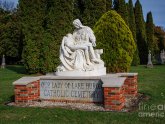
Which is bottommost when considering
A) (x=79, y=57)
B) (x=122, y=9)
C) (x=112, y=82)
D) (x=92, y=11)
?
(x=112, y=82)

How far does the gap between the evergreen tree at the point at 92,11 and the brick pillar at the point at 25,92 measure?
14009mm

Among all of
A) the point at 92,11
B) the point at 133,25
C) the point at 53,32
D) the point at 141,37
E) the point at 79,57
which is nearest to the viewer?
the point at 79,57

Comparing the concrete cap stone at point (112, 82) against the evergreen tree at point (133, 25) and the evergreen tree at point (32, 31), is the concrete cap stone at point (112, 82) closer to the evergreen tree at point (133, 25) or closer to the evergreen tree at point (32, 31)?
the evergreen tree at point (32, 31)

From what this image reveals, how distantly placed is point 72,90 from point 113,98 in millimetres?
1507

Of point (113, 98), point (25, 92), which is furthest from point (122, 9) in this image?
point (113, 98)

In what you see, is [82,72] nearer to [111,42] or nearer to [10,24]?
[111,42]

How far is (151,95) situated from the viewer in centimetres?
969

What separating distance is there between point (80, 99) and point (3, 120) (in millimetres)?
2558

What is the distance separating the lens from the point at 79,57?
29.7 ft

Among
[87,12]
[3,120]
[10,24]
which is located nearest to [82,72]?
[3,120]

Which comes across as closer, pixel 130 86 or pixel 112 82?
pixel 112 82

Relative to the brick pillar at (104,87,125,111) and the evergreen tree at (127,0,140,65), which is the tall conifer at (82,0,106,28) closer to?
the evergreen tree at (127,0,140,65)

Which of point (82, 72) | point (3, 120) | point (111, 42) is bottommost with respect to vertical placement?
point (3, 120)

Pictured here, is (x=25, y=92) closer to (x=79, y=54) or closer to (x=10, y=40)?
(x=79, y=54)
